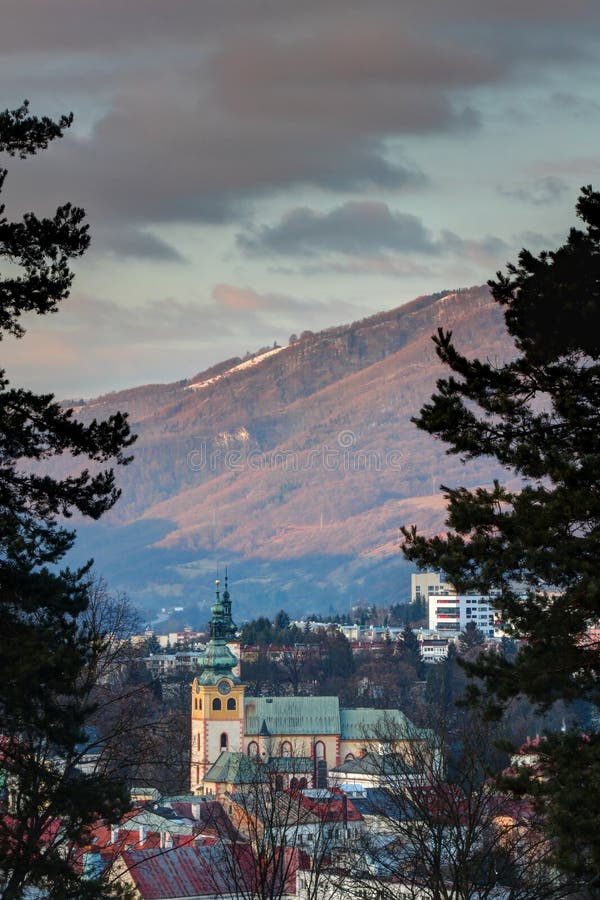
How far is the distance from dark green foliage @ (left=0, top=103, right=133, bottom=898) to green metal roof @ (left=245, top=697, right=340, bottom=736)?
125583mm

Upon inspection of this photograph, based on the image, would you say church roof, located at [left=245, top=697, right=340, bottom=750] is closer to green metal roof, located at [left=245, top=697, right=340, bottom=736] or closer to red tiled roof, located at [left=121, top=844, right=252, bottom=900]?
green metal roof, located at [left=245, top=697, right=340, bottom=736]

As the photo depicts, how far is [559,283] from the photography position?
26.9 m

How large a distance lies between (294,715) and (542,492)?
137739mm

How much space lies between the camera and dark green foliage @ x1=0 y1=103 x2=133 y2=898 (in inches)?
1082

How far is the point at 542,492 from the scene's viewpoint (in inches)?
1086

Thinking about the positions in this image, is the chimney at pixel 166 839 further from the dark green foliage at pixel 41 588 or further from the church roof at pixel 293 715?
the church roof at pixel 293 715

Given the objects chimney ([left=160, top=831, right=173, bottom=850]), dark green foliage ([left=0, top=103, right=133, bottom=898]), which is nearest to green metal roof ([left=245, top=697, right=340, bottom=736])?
chimney ([left=160, top=831, right=173, bottom=850])

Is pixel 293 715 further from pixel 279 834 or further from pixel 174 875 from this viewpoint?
pixel 279 834

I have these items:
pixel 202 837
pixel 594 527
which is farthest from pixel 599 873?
pixel 202 837

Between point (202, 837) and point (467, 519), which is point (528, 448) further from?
point (202, 837)

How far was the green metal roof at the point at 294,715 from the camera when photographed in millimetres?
161625

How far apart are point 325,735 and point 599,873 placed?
137658 mm

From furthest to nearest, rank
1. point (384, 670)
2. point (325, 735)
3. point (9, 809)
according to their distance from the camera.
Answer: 1. point (384, 670)
2. point (325, 735)
3. point (9, 809)

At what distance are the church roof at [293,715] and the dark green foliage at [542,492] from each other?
13412cm
